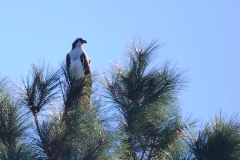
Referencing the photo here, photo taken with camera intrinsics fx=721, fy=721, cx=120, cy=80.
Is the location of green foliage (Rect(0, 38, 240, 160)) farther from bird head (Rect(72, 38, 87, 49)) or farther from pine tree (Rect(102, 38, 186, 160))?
bird head (Rect(72, 38, 87, 49))

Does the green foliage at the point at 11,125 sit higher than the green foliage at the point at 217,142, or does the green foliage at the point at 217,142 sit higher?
the green foliage at the point at 11,125

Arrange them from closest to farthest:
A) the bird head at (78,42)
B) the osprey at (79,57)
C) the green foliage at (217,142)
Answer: the green foliage at (217,142), the osprey at (79,57), the bird head at (78,42)

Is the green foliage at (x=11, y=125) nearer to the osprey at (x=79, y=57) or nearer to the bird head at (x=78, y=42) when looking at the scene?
the osprey at (x=79, y=57)

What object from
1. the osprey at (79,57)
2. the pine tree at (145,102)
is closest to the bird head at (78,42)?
the osprey at (79,57)

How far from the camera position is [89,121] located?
5641 mm

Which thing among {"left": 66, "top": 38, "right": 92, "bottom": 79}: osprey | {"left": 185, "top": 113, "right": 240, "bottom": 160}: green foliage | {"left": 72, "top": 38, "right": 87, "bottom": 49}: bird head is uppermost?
{"left": 72, "top": 38, "right": 87, "bottom": 49}: bird head

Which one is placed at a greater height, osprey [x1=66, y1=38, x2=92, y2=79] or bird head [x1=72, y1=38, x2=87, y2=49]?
bird head [x1=72, y1=38, x2=87, y2=49]

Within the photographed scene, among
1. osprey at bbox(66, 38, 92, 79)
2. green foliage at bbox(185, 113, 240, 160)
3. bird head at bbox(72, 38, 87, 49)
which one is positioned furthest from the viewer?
bird head at bbox(72, 38, 87, 49)

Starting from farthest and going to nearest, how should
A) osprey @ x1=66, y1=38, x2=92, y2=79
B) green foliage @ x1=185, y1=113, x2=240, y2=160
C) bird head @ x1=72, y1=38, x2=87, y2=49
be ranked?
bird head @ x1=72, y1=38, x2=87, y2=49 < osprey @ x1=66, y1=38, x2=92, y2=79 < green foliage @ x1=185, y1=113, x2=240, y2=160

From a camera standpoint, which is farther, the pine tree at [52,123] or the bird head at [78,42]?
the bird head at [78,42]

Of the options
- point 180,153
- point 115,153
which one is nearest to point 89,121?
point 115,153

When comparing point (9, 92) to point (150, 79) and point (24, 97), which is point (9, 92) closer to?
point (24, 97)

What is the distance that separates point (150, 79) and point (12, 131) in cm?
142

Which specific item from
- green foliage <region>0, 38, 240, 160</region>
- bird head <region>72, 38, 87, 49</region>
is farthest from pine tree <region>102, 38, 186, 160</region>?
bird head <region>72, 38, 87, 49</region>
